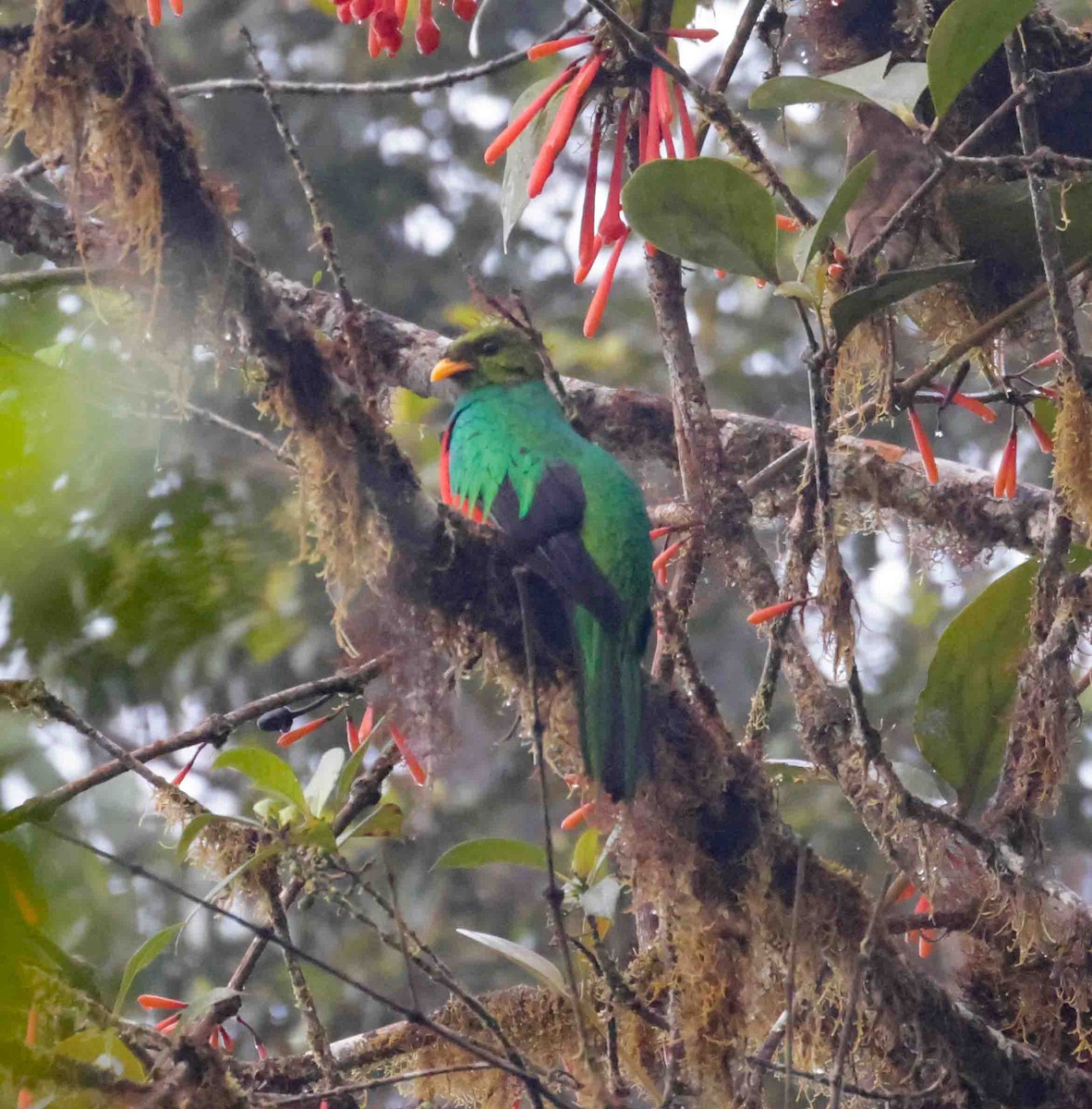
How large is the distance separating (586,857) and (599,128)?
1.83 m

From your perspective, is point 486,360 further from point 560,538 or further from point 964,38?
point 964,38

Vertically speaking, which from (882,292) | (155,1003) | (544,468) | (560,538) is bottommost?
(155,1003)

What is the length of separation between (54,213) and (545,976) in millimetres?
2595

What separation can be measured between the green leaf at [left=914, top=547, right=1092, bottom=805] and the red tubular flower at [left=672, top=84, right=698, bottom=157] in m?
1.24

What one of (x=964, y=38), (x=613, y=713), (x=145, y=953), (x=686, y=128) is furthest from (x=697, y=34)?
(x=145, y=953)

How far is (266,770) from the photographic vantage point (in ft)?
8.74

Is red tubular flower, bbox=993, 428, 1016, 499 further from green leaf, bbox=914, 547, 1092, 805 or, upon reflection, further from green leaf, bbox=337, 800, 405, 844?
green leaf, bbox=337, 800, 405, 844

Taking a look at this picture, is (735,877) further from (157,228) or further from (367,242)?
(367,242)

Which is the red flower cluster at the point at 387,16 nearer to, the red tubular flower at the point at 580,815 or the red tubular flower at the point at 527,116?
the red tubular flower at the point at 527,116

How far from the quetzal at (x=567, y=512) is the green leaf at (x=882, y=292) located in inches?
34.5

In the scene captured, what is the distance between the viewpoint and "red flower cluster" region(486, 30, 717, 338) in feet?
10.1

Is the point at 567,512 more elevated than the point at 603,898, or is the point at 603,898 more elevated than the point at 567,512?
the point at 567,512

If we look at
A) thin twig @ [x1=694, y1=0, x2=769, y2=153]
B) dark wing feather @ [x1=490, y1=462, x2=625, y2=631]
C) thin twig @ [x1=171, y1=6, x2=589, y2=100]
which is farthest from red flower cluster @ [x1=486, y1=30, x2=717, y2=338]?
thin twig @ [x1=171, y1=6, x2=589, y2=100]

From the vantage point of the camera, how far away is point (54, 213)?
3799 millimetres
